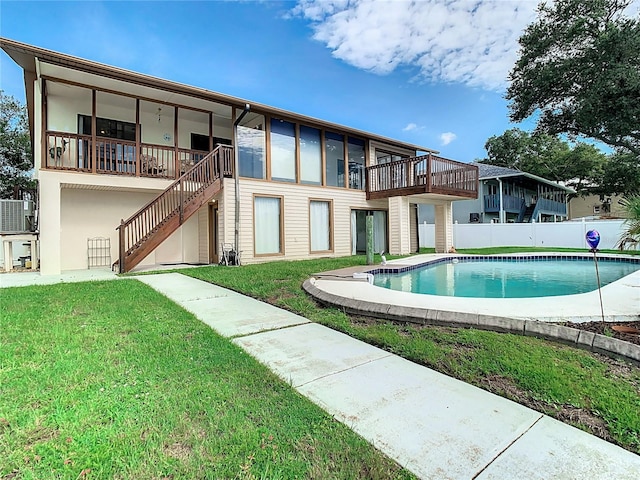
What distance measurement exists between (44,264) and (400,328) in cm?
934

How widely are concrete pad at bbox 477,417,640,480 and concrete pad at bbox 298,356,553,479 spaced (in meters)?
0.07

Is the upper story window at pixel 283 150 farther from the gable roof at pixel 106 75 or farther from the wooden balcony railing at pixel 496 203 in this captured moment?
the wooden balcony railing at pixel 496 203

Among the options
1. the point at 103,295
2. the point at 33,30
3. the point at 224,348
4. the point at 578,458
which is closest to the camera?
the point at 578,458

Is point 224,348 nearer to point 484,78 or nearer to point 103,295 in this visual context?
point 103,295

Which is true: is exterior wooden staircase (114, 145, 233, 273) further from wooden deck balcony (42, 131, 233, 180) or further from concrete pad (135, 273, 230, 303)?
concrete pad (135, 273, 230, 303)

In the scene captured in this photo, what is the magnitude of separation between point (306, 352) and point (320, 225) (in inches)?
379

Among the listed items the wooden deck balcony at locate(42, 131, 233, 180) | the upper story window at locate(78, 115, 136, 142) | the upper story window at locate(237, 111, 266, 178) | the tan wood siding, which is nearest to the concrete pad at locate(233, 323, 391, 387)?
the tan wood siding

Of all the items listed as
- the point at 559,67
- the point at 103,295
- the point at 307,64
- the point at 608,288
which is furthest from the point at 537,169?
the point at 103,295

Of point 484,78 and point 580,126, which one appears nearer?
point 580,126

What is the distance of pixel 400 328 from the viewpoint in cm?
409

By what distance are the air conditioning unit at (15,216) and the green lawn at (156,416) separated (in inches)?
421

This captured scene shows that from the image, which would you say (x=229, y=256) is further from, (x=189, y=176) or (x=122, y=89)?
(x=122, y=89)

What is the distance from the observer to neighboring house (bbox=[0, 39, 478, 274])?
901 cm

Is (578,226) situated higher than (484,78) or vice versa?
(484,78)
